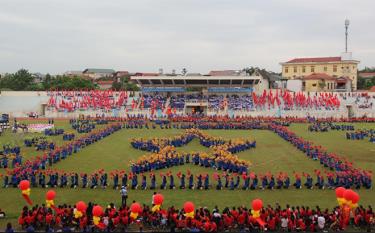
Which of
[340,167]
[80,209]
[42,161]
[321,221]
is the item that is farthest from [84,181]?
[340,167]

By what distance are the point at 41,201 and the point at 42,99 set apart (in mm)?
33724

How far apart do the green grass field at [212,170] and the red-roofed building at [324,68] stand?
1221 inches

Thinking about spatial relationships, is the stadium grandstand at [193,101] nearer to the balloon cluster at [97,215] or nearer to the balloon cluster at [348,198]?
the balloon cluster at [97,215]

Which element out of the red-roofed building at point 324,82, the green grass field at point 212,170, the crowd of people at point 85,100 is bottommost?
the green grass field at point 212,170

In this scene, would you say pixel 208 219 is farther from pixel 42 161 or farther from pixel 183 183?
pixel 42 161

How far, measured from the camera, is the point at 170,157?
17.1 m

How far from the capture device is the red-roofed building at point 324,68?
57781 mm

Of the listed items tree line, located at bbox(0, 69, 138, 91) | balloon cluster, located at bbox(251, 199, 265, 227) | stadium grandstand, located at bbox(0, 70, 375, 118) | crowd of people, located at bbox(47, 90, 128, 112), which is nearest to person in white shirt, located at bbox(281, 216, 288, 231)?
balloon cluster, located at bbox(251, 199, 265, 227)

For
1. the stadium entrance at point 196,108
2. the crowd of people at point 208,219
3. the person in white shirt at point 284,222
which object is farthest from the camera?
the stadium entrance at point 196,108

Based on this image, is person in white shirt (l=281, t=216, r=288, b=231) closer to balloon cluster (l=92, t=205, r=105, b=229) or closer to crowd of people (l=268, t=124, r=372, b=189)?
balloon cluster (l=92, t=205, r=105, b=229)

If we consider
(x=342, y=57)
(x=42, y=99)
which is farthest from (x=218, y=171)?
(x=342, y=57)

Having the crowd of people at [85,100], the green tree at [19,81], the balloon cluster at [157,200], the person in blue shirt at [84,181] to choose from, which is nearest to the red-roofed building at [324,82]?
the crowd of people at [85,100]

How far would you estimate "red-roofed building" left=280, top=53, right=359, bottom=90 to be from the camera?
57781mm

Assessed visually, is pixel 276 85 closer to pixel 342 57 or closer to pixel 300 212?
pixel 342 57
